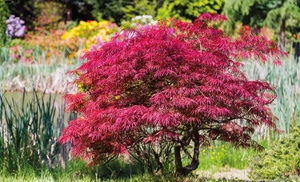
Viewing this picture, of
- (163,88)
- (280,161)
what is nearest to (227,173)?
(280,161)

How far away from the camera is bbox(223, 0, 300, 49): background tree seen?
14531 mm

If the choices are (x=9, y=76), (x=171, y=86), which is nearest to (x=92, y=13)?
(x=9, y=76)

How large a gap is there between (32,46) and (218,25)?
506 cm

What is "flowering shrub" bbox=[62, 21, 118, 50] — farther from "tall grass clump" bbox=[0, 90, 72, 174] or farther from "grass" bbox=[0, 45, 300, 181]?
"tall grass clump" bbox=[0, 90, 72, 174]

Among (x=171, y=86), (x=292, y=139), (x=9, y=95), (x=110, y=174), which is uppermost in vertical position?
(x=171, y=86)

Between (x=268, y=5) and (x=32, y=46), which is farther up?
(x=268, y=5)

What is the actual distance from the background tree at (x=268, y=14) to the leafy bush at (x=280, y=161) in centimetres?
779

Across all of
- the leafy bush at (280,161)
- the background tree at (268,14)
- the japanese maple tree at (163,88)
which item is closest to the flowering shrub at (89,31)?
the background tree at (268,14)

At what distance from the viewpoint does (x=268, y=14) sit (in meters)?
14.9

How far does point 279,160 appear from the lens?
5.94 metres

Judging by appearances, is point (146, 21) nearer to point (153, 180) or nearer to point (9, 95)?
point (9, 95)

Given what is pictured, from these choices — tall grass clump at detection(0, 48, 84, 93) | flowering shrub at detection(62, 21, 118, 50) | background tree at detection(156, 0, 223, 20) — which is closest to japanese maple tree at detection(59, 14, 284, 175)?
tall grass clump at detection(0, 48, 84, 93)

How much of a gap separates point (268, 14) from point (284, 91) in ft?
24.9

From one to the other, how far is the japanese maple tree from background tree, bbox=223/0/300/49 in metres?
8.65
